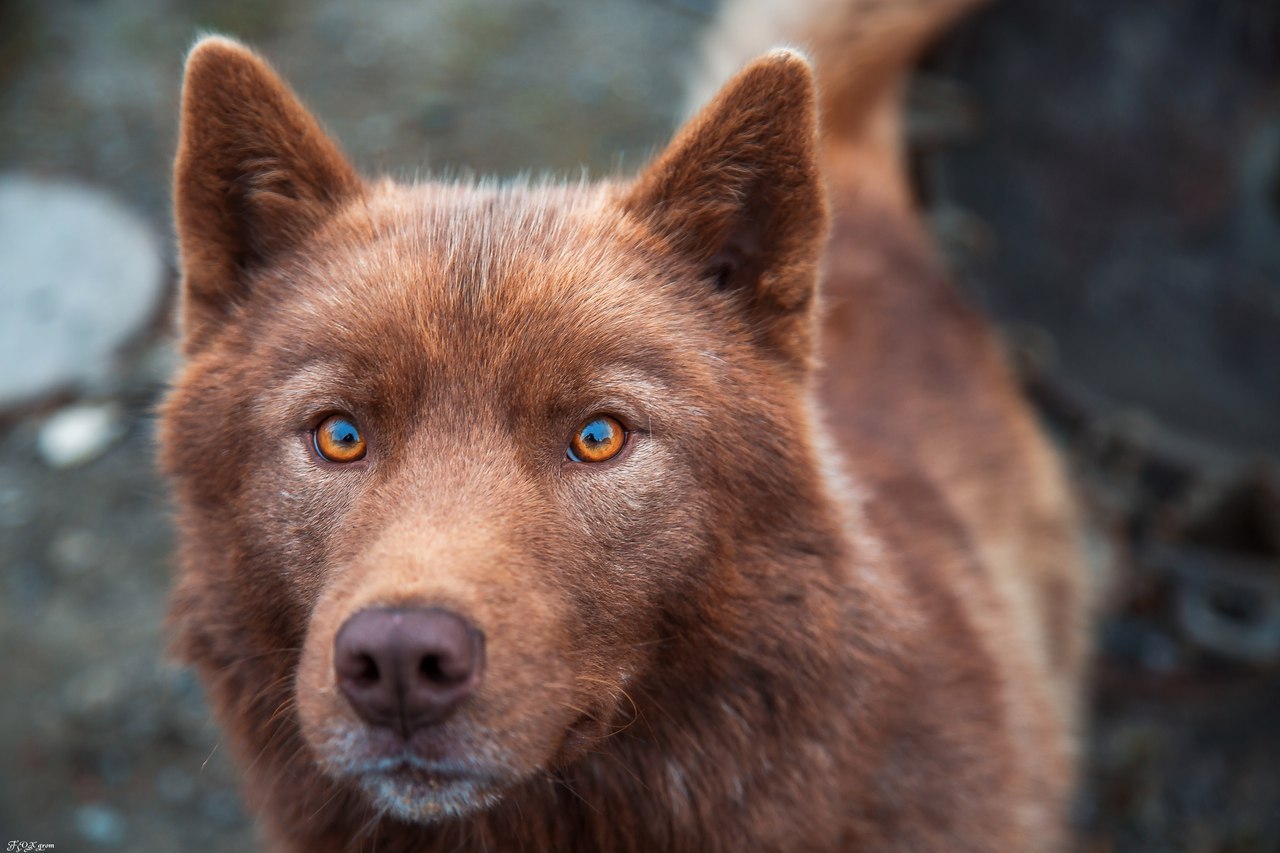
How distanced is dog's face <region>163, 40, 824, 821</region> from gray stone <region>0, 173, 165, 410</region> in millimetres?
2903

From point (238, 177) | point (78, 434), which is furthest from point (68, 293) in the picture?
point (238, 177)

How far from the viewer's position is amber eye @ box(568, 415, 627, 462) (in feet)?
7.14

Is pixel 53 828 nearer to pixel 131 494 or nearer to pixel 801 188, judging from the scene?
pixel 131 494

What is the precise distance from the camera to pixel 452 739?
189 centimetres

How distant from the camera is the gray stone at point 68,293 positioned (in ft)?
16.5

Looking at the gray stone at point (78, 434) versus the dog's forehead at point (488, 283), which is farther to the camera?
the gray stone at point (78, 434)

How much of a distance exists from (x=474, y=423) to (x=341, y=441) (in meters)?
0.28

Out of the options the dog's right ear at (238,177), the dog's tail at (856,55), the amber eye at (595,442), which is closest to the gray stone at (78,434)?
the dog's right ear at (238,177)

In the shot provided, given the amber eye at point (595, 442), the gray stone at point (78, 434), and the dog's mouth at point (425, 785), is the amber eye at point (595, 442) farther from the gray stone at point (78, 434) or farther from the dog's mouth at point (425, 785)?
the gray stone at point (78, 434)

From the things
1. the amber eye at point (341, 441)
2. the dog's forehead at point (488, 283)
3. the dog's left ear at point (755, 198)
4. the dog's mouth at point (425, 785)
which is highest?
the dog's left ear at point (755, 198)

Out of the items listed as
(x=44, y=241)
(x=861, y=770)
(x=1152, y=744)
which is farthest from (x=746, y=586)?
(x=44, y=241)

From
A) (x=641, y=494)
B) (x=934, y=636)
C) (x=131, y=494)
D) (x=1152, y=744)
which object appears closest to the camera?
(x=641, y=494)

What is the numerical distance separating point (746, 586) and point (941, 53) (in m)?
3.79

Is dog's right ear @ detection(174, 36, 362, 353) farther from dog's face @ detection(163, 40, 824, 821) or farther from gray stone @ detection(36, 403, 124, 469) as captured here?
gray stone @ detection(36, 403, 124, 469)
